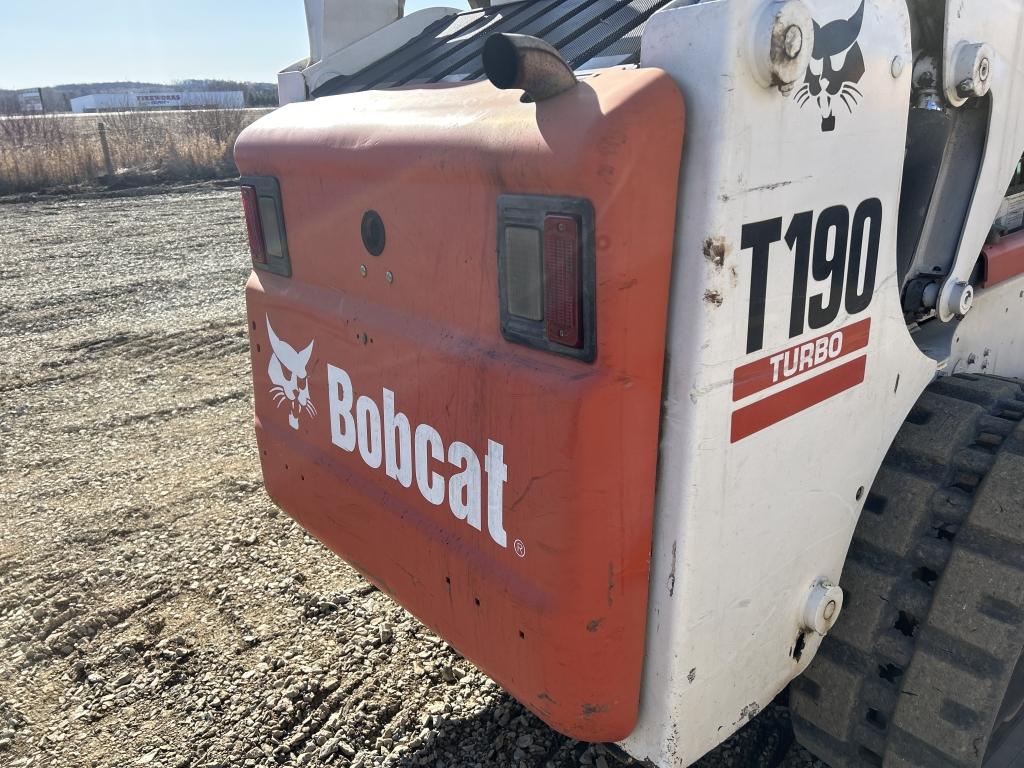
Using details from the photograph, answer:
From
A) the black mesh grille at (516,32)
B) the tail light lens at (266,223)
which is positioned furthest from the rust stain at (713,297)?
the tail light lens at (266,223)

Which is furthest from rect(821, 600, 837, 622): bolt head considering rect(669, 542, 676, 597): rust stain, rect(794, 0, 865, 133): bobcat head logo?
rect(794, 0, 865, 133): bobcat head logo

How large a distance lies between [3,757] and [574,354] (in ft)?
7.05

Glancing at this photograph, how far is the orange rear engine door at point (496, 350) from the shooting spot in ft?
4.20

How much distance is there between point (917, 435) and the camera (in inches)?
70.9

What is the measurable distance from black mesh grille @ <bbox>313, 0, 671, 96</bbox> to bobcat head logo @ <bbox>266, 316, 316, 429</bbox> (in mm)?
775

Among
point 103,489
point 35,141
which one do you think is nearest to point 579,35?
point 103,489

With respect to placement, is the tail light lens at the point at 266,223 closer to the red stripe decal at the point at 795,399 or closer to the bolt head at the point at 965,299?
the red stripe decal at the point at 795,399

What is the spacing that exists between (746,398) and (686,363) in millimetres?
145

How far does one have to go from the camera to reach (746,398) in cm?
140

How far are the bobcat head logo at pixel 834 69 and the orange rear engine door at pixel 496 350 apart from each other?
→ 27 cm

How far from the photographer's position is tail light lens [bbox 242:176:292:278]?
213cm

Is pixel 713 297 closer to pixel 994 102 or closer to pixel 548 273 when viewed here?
pixel 548 273

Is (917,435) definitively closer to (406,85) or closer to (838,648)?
(838,648)

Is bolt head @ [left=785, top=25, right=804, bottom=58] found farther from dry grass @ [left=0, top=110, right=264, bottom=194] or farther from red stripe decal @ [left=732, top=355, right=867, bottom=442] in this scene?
dry grass @ [left=0, top=110, right=264, bottom=194]
